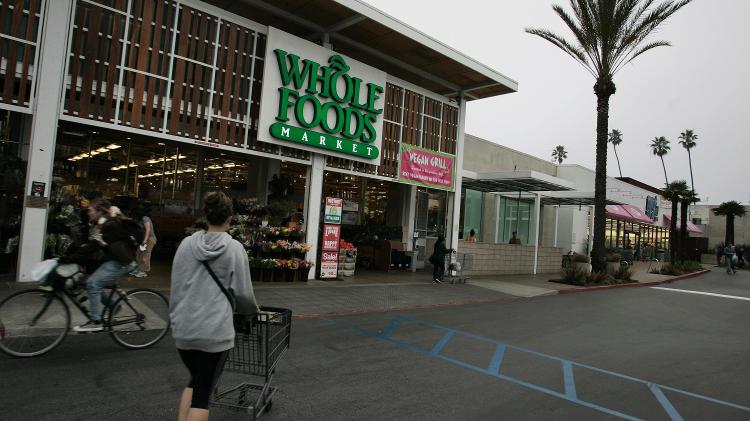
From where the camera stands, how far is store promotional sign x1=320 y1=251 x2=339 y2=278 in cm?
1312

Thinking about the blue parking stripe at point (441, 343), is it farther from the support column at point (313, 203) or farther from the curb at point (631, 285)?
the curb at point (631, 285)

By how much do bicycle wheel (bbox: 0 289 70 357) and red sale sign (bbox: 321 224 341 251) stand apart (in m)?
8.02

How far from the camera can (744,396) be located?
5477 millimetres

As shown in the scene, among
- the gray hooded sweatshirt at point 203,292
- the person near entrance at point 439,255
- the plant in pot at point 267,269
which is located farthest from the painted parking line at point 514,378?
the person near entrance at point 439,255

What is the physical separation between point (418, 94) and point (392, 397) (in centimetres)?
1288

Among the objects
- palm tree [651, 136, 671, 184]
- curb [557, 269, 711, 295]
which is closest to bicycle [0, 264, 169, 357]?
curb [557, 269, 711, 295]

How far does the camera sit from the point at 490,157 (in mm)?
25000

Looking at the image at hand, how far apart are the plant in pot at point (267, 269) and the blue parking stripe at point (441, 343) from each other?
17.8 ft

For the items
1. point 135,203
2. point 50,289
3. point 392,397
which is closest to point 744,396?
point 392,397

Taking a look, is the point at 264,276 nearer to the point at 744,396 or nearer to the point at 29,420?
the point at 29,420

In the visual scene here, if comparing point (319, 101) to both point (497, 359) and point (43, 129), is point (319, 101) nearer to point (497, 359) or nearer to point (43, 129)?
point (43, 129)

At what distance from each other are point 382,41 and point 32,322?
12.0 m

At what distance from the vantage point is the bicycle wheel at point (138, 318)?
5660 millimetres

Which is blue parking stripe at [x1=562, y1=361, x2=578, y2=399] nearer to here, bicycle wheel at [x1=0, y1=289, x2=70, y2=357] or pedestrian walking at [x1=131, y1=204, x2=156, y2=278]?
bicycle wheel at [x1=0, y1=289, x2=70, y2=357]
